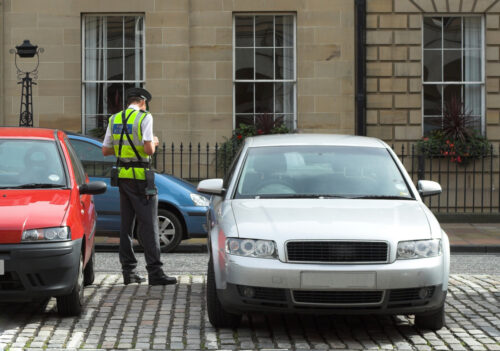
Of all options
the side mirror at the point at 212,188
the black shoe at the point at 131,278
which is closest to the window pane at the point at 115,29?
the black shoe at the point at 131,278

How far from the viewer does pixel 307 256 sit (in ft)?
22.0

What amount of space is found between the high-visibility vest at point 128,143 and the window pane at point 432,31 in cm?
1221

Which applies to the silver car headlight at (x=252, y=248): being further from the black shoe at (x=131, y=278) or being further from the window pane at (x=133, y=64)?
the window pane at (x=133, y=64)

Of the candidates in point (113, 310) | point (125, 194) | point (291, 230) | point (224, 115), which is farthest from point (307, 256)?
point (224, 115)

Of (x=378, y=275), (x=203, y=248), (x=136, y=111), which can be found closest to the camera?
(x=378, y=275)

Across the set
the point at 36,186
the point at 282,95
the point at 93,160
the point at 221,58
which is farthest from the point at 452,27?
the point at 36,186

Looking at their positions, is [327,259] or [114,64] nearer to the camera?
[327,259]

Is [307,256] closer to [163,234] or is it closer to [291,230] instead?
[291,230]

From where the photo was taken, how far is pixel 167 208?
43.8ft

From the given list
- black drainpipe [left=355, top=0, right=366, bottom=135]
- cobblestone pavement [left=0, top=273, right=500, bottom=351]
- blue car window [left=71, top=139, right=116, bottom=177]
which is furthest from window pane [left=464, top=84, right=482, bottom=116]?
cobblestone pavement [left=0, top=273, right=500, bottom=351]

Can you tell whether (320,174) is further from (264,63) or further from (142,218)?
(264,63)

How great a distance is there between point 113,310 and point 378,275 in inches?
95.3

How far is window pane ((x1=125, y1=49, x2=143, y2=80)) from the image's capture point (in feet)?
66.9

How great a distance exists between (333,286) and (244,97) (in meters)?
14.1
